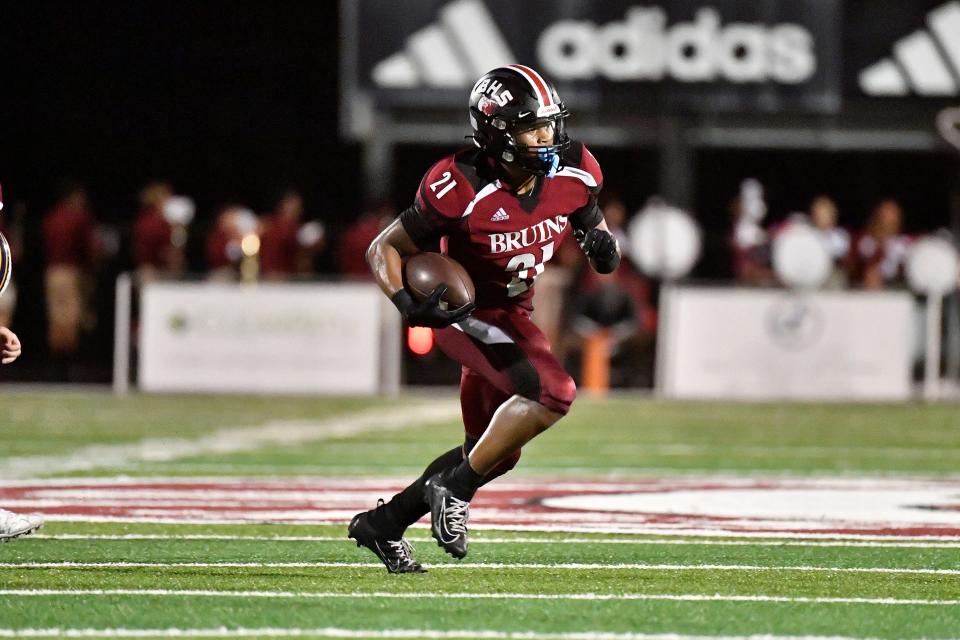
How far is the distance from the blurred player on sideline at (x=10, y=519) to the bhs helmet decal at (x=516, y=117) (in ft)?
4.97

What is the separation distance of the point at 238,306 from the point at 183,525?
7986 mm

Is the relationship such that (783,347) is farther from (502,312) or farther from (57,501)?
(502,312)

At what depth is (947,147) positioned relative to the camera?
58.2ft

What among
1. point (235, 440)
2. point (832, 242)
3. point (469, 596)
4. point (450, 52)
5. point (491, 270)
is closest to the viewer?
point (469, 596)

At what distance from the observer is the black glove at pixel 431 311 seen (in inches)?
192

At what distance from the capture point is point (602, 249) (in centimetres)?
527

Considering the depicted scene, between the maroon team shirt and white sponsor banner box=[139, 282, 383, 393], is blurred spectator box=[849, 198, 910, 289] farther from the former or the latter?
the maroon team shirt

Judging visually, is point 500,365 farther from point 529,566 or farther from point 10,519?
point 10,519

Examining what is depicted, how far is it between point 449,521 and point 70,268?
443 inches

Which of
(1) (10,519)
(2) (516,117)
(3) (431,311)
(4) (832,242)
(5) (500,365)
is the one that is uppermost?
(2) (516,117)

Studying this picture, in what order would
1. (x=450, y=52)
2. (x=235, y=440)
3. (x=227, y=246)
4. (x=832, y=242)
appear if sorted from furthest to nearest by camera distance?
Answer: (x=450, y=52) < (x=227, y=246) < (x=832, y=242) < (x=235, y=440)

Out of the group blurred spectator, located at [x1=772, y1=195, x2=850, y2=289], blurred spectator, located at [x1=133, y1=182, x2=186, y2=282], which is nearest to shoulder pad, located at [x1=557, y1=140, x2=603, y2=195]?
blurred spectator, located at [x1=772, y1=195, x2=850, y2=289]

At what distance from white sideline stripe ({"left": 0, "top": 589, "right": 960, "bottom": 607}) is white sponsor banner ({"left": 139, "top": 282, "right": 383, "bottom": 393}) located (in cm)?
935

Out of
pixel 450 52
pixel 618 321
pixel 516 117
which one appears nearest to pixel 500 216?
pixel 516 117
